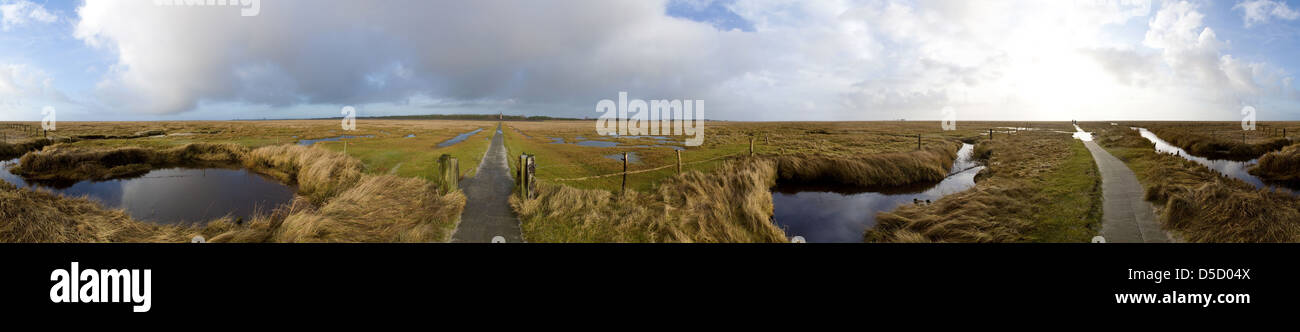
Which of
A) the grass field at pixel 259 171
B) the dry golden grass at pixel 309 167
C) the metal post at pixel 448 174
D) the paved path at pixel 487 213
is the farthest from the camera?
the dry golden grass at pixel 309 167

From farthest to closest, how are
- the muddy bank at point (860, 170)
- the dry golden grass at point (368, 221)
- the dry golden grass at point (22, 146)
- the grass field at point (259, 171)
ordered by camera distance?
the muddy bank at point (860, 170) → the dry golden grass at point (22, 146) → the dry golden grass at point (368, 221) → the grass field at point (259, 171)

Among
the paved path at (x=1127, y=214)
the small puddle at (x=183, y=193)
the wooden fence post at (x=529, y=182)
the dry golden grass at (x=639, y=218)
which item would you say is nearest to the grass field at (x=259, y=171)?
the small puddle at (x=183, y=193)

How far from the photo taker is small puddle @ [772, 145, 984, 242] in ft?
25.4

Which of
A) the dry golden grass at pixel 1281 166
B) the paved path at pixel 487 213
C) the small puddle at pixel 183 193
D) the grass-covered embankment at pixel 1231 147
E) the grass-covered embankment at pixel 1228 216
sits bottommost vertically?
the small puddle at pixel 183 193

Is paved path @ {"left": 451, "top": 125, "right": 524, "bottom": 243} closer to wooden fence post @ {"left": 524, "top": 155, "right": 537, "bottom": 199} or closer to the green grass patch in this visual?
wooden fence post @ {"left": 524, "top": 155, "right": 537, "bottom": 199}

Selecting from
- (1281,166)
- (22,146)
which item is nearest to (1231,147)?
(1281,166)

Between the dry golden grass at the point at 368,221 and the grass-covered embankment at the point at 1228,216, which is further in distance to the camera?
the dry golden grass at the point at 368,221

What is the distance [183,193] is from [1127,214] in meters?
21.4

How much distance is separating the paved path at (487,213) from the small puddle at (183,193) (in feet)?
16.0

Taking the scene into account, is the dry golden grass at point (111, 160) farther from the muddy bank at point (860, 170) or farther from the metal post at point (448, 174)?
the muddy bank at point (860, 170)

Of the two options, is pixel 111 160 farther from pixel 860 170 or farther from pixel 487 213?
pixel 860 170

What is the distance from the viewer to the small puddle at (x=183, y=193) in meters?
8.93

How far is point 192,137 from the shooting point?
15609 mm
